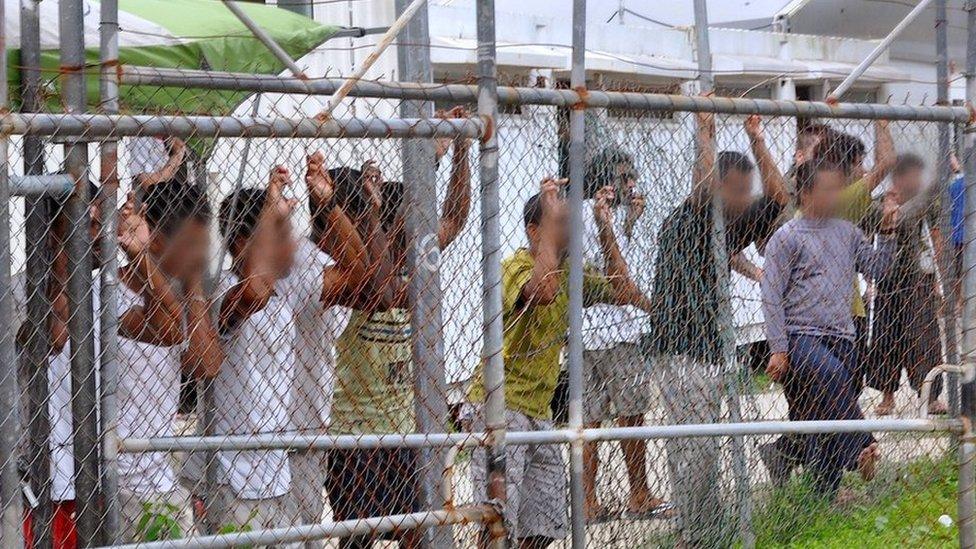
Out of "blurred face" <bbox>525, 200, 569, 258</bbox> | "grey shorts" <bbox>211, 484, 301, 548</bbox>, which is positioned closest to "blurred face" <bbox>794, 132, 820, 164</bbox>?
"blurred face" <bbox>525, 200, 569, 258</bbox>

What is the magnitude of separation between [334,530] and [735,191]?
7.55 ft

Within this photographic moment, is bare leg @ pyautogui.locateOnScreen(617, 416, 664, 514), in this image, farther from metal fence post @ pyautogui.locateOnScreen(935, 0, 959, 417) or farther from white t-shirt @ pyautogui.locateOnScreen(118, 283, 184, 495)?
white t-shirt @ pyautogui.locateOnScreen(118, 283, 184, 495)

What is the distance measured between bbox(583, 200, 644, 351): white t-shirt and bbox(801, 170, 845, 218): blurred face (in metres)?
0.94

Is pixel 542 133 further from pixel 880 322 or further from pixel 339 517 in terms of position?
pixel 880 322

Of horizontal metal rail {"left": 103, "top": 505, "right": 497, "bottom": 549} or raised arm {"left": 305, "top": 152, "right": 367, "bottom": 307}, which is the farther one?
raised arm {"left": 305, "top": 152, "right": 367, "bottom": 307}

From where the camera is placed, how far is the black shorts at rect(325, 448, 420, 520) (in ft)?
14.9

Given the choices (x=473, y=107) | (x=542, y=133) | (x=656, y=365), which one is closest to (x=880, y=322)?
(x=656, y=365)

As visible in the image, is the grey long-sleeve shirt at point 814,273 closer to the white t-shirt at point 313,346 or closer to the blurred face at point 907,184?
the blurred face at point 907,184

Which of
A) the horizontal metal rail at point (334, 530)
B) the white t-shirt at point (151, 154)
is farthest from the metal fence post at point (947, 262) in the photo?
the white t-shirt at point (151, 154)

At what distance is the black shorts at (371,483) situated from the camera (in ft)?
14.9

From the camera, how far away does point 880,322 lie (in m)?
5.56

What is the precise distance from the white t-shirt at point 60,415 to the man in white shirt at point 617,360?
181 cm

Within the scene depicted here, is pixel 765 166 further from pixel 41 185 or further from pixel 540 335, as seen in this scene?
pixel 41 185

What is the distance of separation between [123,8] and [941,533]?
14.6ft
